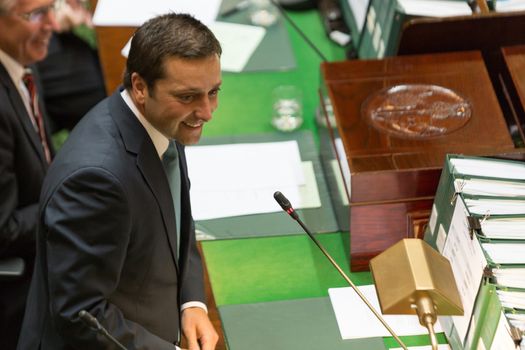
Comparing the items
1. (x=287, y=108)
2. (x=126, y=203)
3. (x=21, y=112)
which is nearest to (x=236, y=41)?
(x=287, y=108)

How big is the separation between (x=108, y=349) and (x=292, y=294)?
1.78ft

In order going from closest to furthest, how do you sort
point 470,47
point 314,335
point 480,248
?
point 480,248, point 314,335, point 470,47

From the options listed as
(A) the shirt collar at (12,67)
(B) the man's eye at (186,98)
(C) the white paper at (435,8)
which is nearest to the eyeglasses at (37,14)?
(A) the shirt collar at (12,67)

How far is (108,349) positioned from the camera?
74.3 inches

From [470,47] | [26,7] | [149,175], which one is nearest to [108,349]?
[149,175]

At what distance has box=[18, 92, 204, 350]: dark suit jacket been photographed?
1760 mm

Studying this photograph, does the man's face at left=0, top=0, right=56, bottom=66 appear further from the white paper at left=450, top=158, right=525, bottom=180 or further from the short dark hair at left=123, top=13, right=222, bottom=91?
the white paper at left=450, top=158, right=525, bottom=180

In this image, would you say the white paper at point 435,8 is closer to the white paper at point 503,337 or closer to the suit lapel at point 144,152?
the suit lapel at point 144,152

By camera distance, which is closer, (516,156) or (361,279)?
(516,156)

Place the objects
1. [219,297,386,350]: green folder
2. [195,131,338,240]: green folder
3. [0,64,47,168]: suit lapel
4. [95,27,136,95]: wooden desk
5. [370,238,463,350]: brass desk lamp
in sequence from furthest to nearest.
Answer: [95,27,136,95]: wooden desk < [0,64,47,168]: suit lapel < [195,131,338,240]: green folder < [219,297,386,350]: green folder < [370,238,463,350]: brass desk lamp

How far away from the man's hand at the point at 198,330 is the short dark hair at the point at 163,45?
27.0 inches

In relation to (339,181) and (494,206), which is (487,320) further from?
(339,181)

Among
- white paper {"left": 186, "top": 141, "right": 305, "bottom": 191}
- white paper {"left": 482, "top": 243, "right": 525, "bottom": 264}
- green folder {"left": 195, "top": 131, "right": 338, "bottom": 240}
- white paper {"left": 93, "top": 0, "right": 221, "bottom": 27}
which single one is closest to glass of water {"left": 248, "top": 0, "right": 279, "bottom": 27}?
white paper {"left": 93, "top": 0, "right": 221, "bottom": 27}

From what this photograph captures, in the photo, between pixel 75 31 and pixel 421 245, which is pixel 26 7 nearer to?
pixel 75 31
